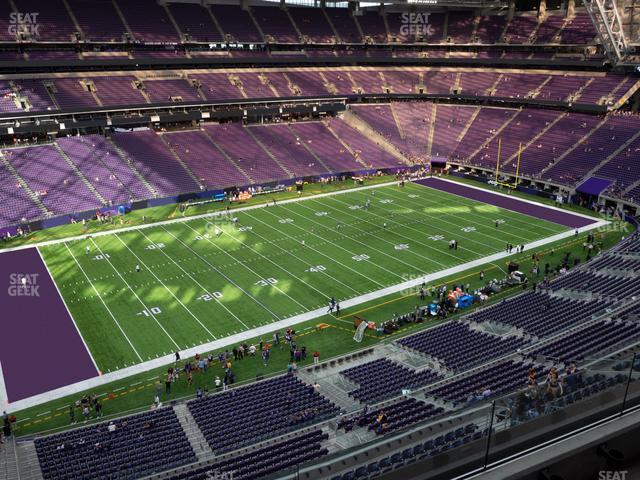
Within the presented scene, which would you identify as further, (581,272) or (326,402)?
(581,272)

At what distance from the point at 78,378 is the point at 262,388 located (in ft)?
30.2

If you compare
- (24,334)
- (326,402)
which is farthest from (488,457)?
(24,334)

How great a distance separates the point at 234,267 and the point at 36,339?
13.5 meters

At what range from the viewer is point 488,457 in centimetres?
600

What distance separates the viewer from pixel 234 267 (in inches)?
1537

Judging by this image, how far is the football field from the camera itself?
102ft

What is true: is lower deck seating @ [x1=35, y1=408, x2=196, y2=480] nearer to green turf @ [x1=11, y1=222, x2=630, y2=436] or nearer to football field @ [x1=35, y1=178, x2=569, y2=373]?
green turf @ [x1=11, y1=222, x2=630, y2=436]

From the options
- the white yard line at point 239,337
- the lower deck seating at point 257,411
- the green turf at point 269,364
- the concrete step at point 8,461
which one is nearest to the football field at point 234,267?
the white yard line at point 239,337

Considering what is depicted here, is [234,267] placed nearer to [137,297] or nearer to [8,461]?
[137,297]

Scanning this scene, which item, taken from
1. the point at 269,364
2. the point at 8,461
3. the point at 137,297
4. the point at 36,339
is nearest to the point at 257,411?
the point at 269,364

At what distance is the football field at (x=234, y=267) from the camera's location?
31.2 meters

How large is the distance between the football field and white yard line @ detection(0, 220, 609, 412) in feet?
1.74

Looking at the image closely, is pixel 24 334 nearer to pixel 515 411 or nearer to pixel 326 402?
pixel 326 402

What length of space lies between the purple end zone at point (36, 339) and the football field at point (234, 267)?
807 mm
